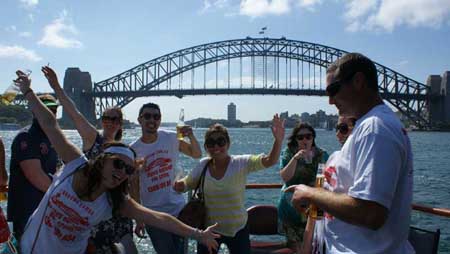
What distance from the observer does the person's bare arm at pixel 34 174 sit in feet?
8.18

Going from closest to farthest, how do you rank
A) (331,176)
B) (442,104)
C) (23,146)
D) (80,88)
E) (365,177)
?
(365,177) → (331,176) → (23,146) → (442,104) → (80,88)

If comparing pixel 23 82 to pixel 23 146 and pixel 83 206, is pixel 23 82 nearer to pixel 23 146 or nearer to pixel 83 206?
pixel 23 146

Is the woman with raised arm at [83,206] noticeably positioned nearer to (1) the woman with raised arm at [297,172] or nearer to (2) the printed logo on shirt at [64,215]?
(2) the printed logo on shirt at [64,215]

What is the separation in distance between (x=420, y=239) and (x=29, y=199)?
223cm

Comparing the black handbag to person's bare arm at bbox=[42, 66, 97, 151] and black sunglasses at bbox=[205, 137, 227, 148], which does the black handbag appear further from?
person's bare arm at bbox=[42, 66, 97, 151]

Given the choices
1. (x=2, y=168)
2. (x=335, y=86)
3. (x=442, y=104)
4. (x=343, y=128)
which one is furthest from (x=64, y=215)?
(x=442, y=104)

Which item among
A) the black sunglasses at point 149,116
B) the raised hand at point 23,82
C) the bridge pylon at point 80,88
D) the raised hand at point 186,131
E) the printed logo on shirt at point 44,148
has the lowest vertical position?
the printed logo on shirt at point 44,148

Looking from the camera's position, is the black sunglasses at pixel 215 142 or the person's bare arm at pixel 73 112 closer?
the person's bare arm at pixel 73 112

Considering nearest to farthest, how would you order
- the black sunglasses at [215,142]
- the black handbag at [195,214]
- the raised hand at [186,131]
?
1. the black handbag at [195,214]
2. the black sunglasses at [215,142]
3. the raised hand at [186,131]

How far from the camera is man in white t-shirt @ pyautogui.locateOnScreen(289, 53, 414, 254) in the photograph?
1.40 meters

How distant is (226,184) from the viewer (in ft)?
9.70

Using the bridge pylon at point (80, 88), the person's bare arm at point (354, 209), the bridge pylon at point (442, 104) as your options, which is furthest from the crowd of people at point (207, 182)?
the bridge pylon at point (442, 104)

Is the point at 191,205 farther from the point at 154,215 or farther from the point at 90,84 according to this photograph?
the point at 90,84

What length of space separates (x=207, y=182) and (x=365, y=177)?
5.55ft
